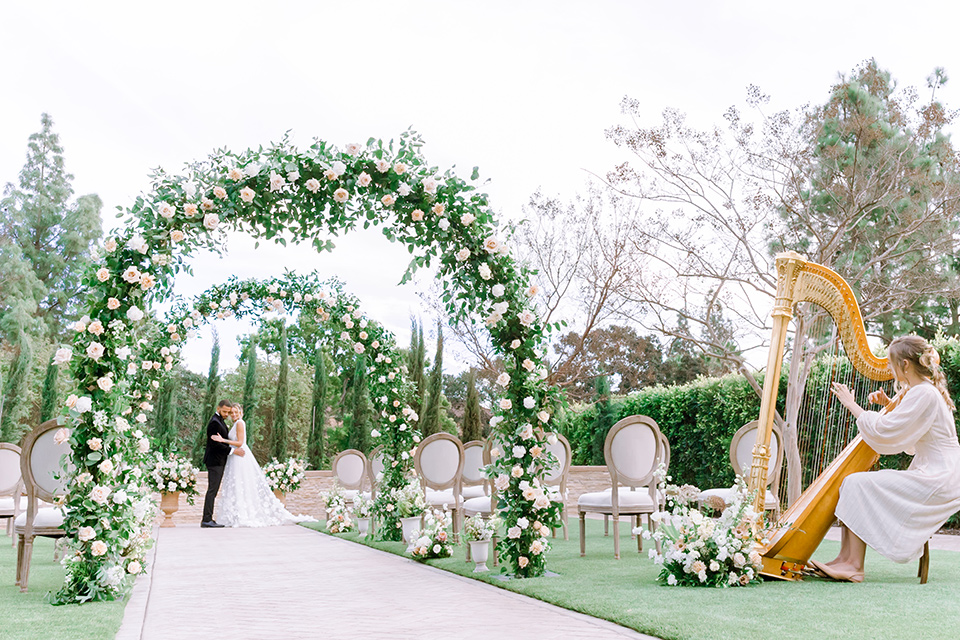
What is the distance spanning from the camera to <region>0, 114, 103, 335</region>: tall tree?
23.8 meters

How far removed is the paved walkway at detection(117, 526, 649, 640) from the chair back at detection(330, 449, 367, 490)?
3.89 meters

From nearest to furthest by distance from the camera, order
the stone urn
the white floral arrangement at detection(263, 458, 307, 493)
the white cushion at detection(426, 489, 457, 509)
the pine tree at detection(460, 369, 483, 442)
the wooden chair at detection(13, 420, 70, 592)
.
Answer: the wooden chair at detection(13, 420, 70, 592) < the white cushion at detection(426, 489, 457, 509) < the stone urn < the white floral arrangement at detection(263, 458, 307, 493) < the pine tree at detection(460, 369, 483, 442)

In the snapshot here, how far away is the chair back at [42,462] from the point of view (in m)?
4.87

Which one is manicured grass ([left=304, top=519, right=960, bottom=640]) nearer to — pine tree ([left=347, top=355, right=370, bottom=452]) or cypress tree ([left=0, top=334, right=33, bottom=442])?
pine tree ([left=347, top=355, right=370, bottom=452])

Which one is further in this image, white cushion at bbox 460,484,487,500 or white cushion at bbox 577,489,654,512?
white cushion at bbox 460,484,487,500

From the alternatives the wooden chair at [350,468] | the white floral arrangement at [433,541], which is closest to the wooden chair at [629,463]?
the white floral arrangement at [433,541]

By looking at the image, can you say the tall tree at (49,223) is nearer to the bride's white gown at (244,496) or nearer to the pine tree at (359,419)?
the pine tree at (359,419)

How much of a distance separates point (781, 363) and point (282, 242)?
10.9ft

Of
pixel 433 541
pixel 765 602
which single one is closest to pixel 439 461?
pixel 433 541

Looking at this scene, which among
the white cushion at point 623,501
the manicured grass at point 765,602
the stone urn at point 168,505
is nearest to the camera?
the manicured grass at point 765,602

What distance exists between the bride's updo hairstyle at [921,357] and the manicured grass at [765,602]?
114 cm

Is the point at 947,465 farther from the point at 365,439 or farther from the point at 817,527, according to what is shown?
the point at 365,439

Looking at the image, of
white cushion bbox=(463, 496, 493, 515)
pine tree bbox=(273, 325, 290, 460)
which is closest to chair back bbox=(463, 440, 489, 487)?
white cushion bbox=(463, 496, 493, 515)

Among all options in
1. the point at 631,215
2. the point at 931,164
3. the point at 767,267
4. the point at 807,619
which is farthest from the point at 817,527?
the point at 631,215
